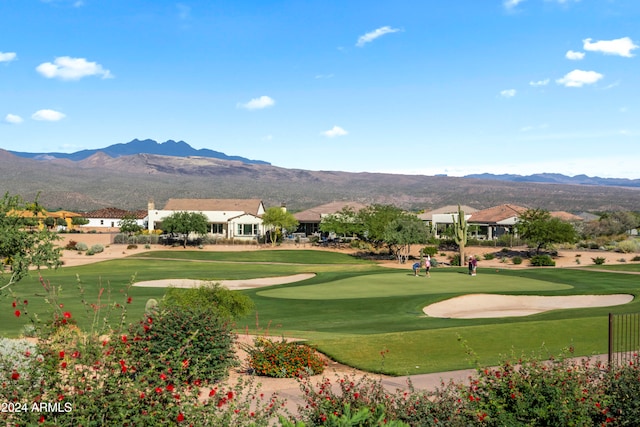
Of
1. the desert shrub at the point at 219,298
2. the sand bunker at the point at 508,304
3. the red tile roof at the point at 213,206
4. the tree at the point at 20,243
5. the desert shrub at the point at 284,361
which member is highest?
the red tile roof at the point at 213,206

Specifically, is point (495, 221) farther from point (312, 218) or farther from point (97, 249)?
point (97, 249)

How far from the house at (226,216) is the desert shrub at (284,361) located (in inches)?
3090

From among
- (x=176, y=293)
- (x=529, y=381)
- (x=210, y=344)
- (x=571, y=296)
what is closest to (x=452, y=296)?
(x=571, y=296)

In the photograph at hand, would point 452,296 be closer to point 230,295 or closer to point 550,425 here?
point 230,295

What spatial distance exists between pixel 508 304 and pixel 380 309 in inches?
305

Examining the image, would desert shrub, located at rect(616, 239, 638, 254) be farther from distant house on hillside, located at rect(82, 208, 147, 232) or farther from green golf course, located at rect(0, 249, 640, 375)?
distant house on hillside, located at rect(82, 208, 147, 232)

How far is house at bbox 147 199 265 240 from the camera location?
9781cm

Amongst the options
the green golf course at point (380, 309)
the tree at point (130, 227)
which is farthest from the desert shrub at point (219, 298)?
the tree at point (130, 227)

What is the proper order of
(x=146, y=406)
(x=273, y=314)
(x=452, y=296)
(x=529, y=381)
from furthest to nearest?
(x=452, y=296)
(x=273, y=314)
(x=529, y=381)
(x=146, y=406)

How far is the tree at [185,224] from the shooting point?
87938 millimetres

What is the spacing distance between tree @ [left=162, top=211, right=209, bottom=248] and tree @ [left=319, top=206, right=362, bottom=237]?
17.5 m

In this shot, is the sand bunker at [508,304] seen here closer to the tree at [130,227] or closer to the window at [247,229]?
the window at [247,229]

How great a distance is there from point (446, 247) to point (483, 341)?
64.0 m

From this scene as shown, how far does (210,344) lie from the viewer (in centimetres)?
1608
